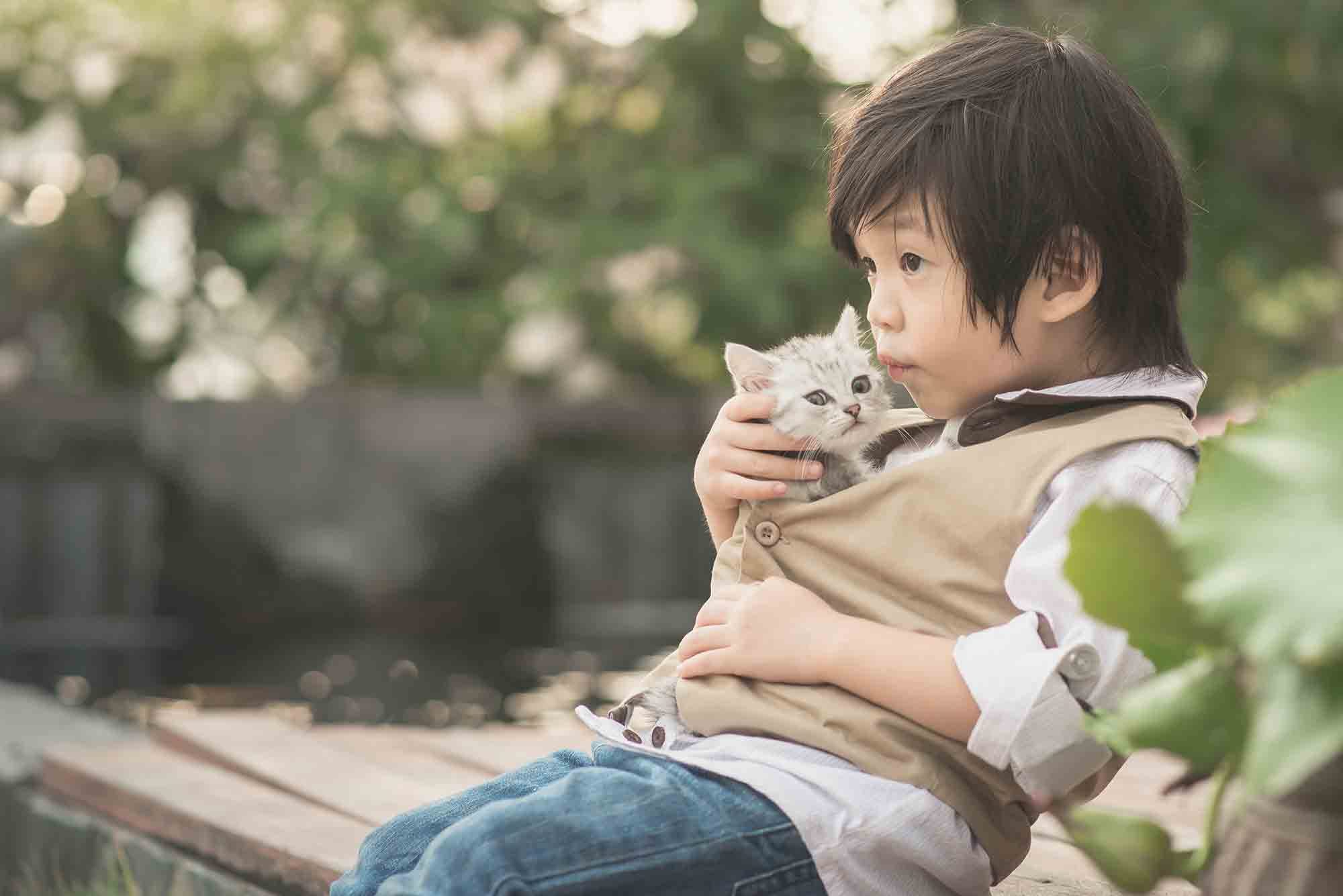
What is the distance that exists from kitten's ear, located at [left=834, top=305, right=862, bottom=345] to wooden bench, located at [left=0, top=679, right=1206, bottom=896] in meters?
0.72

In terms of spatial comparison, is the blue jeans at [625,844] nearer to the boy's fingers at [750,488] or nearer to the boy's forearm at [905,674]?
the boy's forearm at [905,674]

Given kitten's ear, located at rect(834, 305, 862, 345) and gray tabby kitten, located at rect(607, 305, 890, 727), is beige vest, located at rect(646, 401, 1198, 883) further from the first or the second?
kitten's ear, located at rect(834, 305, 862, 345)

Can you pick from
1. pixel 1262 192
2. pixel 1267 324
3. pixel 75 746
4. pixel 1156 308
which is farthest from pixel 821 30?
pixel 1156 308

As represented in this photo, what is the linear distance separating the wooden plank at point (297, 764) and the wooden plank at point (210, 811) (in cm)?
3

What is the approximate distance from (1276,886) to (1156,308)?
97cm

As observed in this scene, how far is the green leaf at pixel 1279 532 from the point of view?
34.0 inches

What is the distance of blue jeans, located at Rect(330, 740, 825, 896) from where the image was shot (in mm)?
1519

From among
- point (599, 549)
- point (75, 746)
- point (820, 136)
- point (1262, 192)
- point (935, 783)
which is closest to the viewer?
point (935, 783)

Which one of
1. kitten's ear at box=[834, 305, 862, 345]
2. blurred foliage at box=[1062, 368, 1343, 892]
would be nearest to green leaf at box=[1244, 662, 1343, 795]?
blurred foliage at box=[1062, 368, 1343, 892]

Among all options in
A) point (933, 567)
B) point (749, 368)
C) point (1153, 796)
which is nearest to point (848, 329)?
point (749, 368)

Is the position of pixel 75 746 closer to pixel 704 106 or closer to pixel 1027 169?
pixel 1027 169

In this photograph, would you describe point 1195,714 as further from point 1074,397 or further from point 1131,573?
point 1074,397

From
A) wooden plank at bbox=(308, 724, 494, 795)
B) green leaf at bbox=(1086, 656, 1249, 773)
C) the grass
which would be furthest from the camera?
wooden plank at bbox=(308, 724, 494, 795)

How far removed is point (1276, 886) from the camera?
102 centimetres
